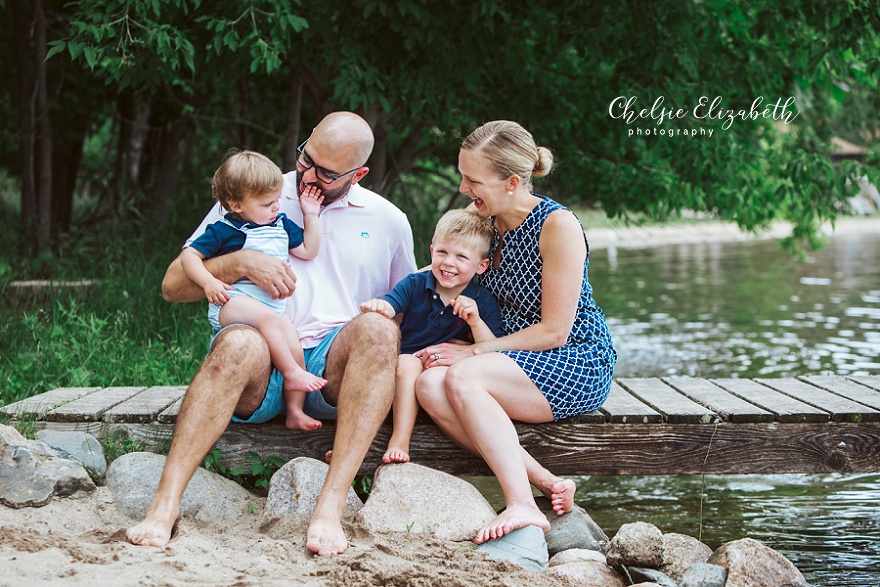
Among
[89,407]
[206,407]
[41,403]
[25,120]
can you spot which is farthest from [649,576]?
[25,120]

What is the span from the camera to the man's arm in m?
3.39

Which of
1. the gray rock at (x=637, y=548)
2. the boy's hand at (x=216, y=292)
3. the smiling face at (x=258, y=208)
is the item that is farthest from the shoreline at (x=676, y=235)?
the boy's hand at (x=216, y=292)

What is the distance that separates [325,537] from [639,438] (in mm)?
1349

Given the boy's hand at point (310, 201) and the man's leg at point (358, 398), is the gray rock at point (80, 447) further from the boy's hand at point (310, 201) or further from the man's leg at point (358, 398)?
the boy's hand at point (310, 201)

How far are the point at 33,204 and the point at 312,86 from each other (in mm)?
2843

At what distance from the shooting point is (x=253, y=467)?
12.0 ft

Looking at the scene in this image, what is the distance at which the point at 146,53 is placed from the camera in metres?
5.82

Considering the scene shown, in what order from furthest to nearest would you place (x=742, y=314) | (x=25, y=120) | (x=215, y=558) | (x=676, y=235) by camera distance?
(x=676, y=235) < (x=742, y=314) < (x=25, y=120) < (x=215, y=558)

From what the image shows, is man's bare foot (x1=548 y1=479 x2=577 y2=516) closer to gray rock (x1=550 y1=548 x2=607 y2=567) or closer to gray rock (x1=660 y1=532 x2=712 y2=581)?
gray rock (x1=550 y1=548 x2=607 y2=567)

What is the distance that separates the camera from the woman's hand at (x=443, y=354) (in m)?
3.50

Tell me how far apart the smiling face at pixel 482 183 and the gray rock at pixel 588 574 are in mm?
1291

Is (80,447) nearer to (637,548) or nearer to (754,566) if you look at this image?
(637,548)

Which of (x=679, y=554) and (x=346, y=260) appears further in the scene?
(x=346, y=260)

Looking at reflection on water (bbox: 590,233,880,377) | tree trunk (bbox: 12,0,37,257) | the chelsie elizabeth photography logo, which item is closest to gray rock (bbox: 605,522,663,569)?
reflection on water (bbox: 590,233,880,377)
